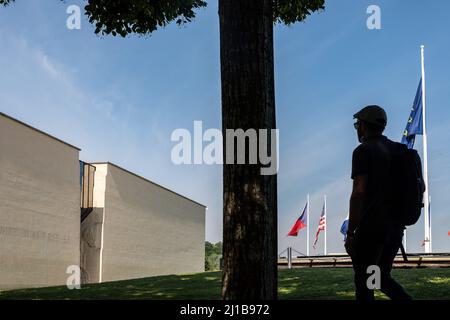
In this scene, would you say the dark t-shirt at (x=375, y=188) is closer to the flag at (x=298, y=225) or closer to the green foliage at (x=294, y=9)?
the green foliage at (x=294, y=9)

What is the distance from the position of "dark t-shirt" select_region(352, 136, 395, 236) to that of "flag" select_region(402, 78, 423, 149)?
63.2 feet

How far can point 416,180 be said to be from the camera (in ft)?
13.6

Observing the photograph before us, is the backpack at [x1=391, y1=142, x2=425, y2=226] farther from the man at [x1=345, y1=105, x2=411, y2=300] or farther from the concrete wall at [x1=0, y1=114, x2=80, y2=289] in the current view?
the concrete wall at [x1=0, y1=114, x2=80, y2=289]

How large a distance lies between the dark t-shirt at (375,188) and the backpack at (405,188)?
7 cm

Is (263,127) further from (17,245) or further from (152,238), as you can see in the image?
(152,238)

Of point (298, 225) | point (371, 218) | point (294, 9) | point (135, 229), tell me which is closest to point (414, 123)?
point (298, 225)

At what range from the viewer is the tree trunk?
4320mm

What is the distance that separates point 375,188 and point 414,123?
20.2 m

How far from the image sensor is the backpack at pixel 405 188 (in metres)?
4.12

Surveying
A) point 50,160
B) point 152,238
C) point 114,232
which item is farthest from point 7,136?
point 152,238

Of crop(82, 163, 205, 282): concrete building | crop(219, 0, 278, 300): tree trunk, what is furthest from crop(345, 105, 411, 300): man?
crop(82, 163, 205, 282): concrete building

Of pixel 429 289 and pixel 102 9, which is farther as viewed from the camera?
pixel 102 9

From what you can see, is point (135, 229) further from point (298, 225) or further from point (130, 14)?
point (130, 14)
